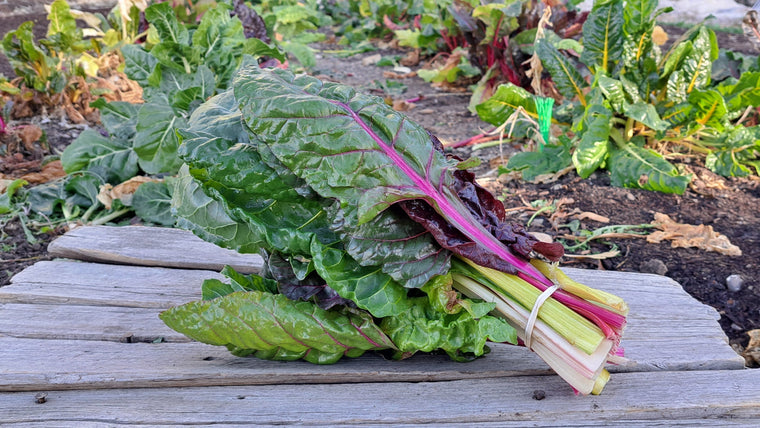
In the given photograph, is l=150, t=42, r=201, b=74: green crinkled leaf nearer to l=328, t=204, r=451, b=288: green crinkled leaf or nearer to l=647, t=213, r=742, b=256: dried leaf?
l=328, t=204, r=451, b=288: green crinkled leaf

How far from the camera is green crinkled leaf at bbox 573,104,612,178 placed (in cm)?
340

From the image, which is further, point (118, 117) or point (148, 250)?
point (118, 117)

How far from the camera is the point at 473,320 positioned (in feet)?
5.16

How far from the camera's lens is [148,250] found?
2525mm

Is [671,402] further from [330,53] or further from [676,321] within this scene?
[330,53]

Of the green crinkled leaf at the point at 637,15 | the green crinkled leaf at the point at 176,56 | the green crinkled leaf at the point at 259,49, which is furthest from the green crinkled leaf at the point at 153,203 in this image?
the green crinkled leaf at the point at 637,15

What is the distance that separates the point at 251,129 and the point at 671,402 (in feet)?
4.19

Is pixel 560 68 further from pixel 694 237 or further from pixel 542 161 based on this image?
pixel 694 237

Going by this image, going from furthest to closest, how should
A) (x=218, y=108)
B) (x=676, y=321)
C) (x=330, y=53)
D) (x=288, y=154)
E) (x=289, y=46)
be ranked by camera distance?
(x=330, y=53) < (x=289, y=46) < (x=676, y=321) < (x=218, y=108) < (x=288, y=154)

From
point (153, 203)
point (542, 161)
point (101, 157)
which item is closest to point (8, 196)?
point (101, 157)

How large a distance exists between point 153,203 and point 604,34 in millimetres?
2724

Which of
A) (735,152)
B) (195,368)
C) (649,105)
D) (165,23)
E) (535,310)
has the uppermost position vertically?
(165,23)

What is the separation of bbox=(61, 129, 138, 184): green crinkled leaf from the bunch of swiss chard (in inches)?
86.7

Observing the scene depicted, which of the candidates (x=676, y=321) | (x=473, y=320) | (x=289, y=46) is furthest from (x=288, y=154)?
(x=289, y=46)
